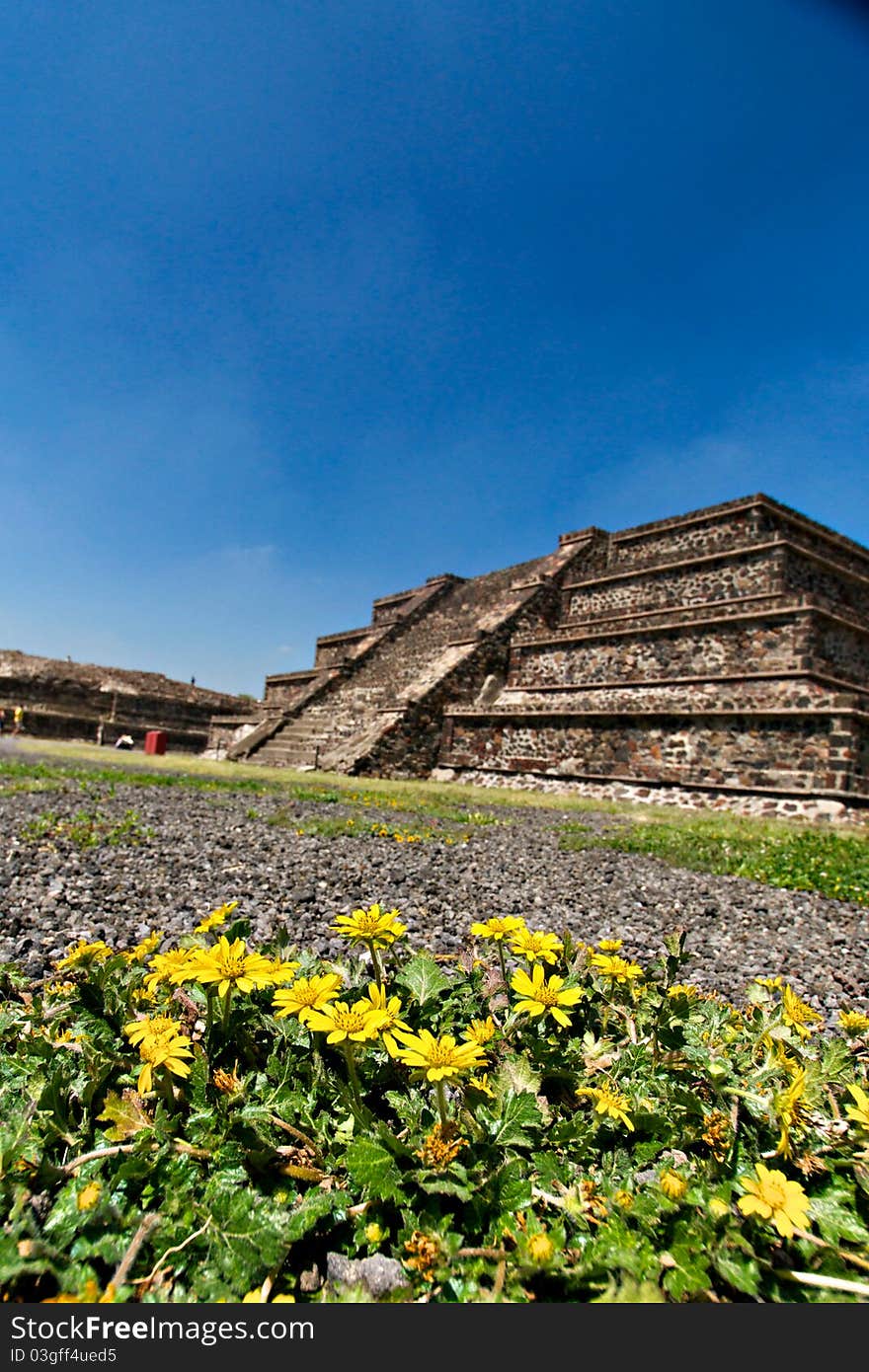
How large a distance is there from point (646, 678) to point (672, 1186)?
13.4 m

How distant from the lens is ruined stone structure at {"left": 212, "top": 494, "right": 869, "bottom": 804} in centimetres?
1074

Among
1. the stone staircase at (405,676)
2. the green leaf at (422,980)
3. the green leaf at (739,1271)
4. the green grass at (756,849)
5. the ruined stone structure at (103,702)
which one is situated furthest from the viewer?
the ruined stone structure at (103,702)

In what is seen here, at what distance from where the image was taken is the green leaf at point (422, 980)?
5.46 feet

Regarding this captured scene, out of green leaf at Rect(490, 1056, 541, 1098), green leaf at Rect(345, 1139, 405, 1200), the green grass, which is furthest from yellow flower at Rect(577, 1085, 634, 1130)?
the green grass

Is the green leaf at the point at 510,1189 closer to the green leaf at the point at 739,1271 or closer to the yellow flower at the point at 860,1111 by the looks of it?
the green leaf at the point at 739,1271

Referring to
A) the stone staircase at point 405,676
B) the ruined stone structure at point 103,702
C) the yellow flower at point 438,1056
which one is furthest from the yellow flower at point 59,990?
the ruined stone structure at point 103,702

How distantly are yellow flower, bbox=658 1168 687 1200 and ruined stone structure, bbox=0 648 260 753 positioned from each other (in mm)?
25127

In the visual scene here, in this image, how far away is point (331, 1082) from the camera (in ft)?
4.77

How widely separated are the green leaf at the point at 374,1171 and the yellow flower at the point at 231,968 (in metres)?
0.35

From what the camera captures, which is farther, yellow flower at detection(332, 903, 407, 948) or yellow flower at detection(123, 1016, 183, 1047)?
yellow flower at detection(332, 903, 407, 948)

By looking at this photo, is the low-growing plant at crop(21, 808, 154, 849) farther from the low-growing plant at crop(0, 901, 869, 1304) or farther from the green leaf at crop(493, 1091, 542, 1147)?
the green leaf at crop(493, 1091, 542, 1147)

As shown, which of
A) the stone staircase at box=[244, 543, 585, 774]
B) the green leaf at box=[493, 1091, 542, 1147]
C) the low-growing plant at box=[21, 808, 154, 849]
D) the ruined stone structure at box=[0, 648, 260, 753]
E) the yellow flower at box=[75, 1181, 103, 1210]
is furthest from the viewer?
the ruined stone structure at box=[0, 648, 260, 753]

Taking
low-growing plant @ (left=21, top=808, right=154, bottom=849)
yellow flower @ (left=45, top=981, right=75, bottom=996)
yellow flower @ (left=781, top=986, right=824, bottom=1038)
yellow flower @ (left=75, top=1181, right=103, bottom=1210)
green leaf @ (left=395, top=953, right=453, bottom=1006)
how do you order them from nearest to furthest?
yellow flower @ (left=75, top=1181, right=103, bottom=1210)
yellow flower @ (left=781, top=986, right=824, bottom=1038)
green leaf @ (left=395, top=953, right=453, bottom=1006)
yellow flower @ (left=45, top=981, right=75, bottom=996)
low-growing plant @ (left=21, top=808, right=154, bottom=849)

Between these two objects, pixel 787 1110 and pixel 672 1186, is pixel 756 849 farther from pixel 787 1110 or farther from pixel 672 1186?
pixel 672 1186
